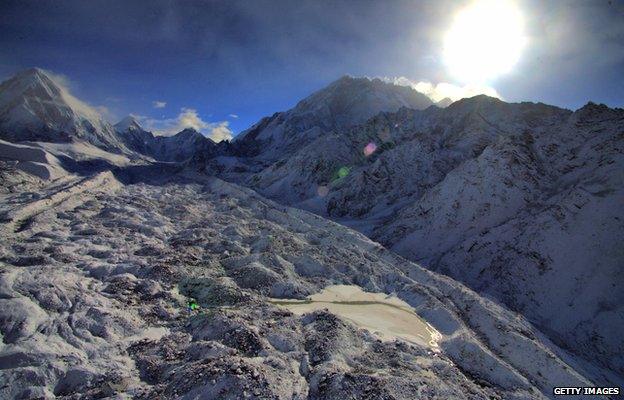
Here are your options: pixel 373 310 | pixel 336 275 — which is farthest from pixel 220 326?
Result: pixel 336 275

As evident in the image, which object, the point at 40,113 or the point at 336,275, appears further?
the point at 40,113

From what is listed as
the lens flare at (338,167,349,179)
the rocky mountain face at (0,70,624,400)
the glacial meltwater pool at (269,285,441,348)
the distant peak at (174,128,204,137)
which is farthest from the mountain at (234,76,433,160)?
the glacial meltwater pool at (269,285,441,348)

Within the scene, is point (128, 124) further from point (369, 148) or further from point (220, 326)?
point (220, 326)

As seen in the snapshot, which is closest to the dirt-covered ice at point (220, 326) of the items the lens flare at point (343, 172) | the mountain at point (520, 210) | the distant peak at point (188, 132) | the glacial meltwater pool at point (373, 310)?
the glacial meltwater pool at point (373, 310)

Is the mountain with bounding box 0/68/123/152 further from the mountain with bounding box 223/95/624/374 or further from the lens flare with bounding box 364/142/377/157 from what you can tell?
the lens flare with bounding box 364/142/377/157

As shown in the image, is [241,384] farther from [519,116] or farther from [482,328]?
[519,116]

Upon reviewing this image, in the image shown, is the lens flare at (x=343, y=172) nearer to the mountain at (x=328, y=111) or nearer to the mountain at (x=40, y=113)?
the mountain at (x=328, y=111)

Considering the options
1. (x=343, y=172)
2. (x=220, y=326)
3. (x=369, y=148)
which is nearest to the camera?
(x=220, y=326)
